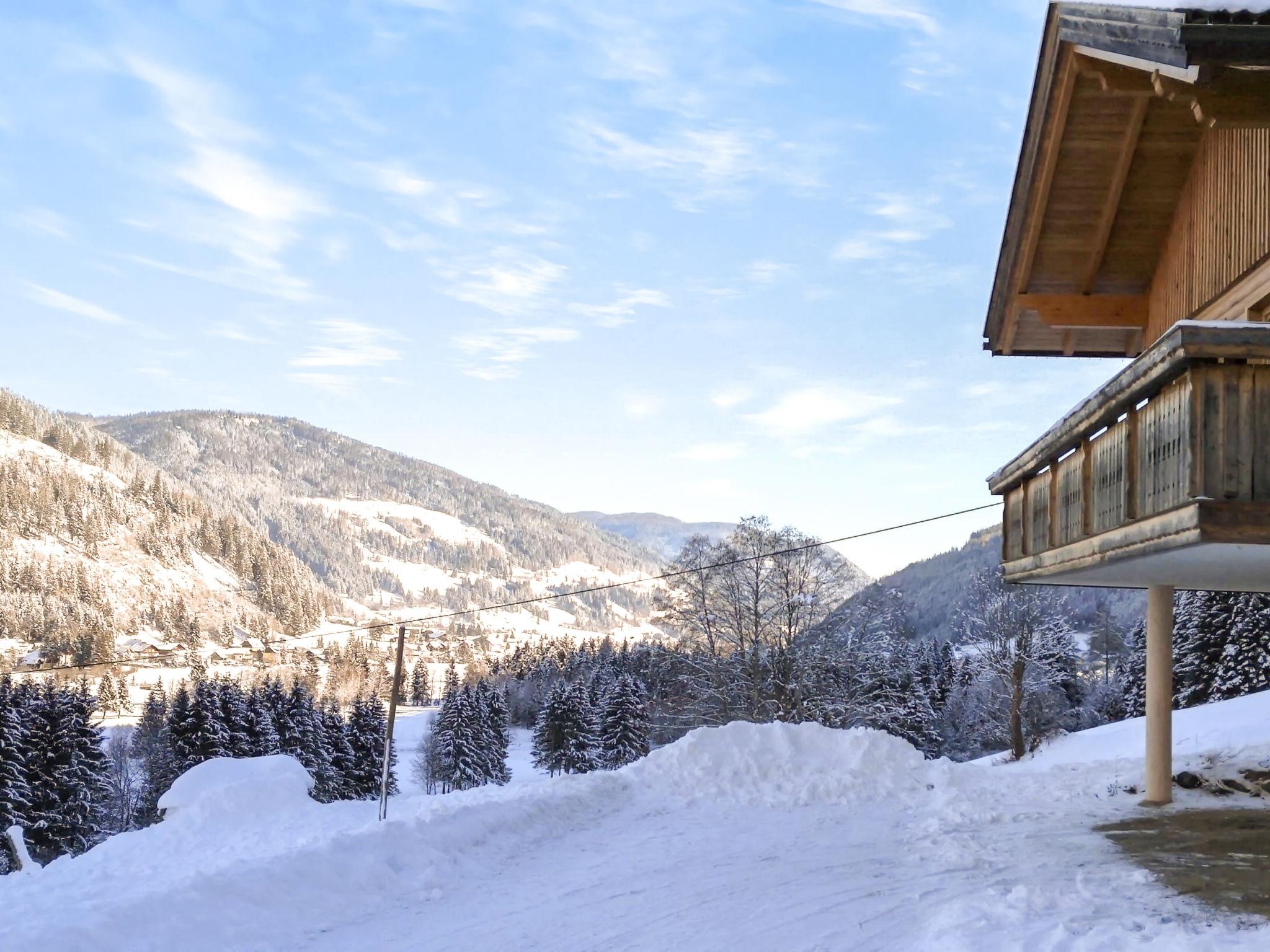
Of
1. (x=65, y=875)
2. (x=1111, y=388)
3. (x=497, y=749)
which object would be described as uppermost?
(x=1111, y=388)

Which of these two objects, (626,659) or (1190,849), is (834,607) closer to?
(1190,849)

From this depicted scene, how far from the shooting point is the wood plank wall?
8180mm

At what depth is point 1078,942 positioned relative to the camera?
625 centimetres

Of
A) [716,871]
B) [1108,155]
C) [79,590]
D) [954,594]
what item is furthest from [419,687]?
[1108,155]

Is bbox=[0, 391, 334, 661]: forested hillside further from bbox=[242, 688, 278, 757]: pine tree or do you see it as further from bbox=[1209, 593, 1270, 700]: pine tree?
bbox=[1209, 593, 1270, 700]: pine tree

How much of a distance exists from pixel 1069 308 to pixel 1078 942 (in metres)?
7.86

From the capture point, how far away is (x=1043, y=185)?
10469 mm

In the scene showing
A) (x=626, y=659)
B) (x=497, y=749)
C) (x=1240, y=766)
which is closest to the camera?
(x=1240, y=766)

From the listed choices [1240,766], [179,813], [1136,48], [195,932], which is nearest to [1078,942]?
[1136,48]

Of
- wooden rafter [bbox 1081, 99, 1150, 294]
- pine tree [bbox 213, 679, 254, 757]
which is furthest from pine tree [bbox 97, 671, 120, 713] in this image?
wooden rafter [bbox 1081, 99, 1150, 294]

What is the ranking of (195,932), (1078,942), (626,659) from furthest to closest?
(626,659)
(195,932)
(1078,942)

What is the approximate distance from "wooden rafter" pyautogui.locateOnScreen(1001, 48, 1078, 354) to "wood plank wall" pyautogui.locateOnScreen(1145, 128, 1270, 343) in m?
1.32

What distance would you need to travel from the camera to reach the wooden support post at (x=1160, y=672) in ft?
36.4

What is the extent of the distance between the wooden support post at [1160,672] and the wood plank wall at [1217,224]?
306 centimetres
